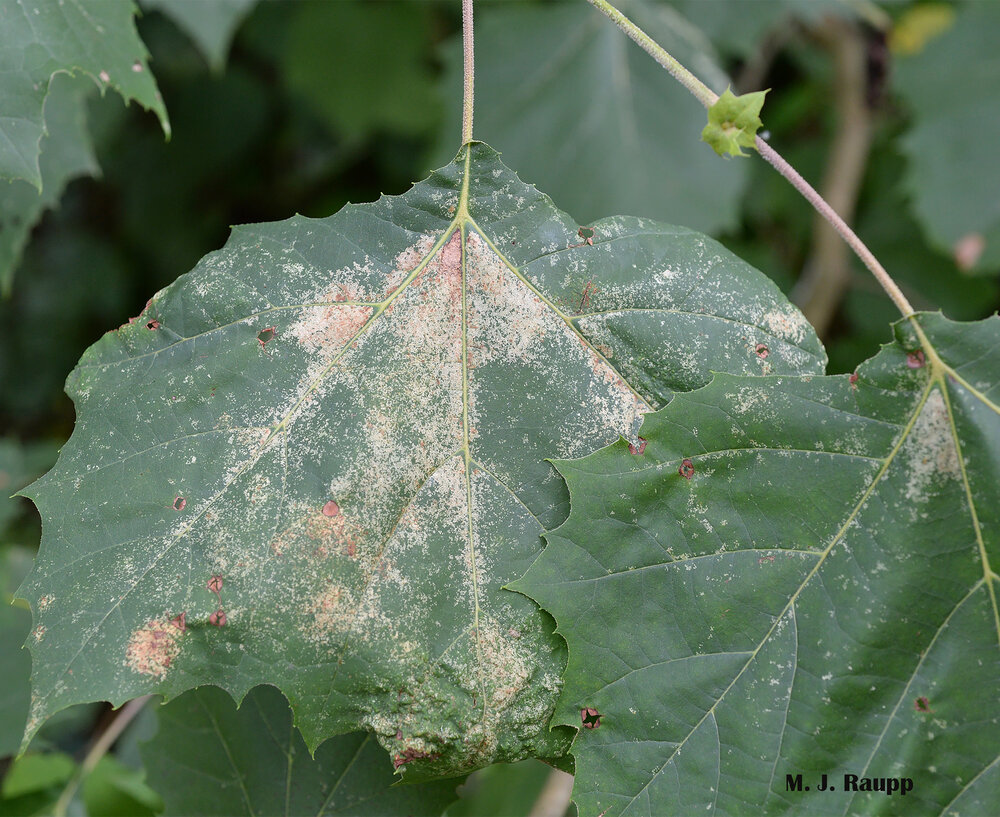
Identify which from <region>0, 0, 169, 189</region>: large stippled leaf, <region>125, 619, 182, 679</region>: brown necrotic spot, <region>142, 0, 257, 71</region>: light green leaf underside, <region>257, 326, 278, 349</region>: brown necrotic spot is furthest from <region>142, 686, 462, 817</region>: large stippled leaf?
<region>142, 0, 257, 71</region>: light green leaf underside

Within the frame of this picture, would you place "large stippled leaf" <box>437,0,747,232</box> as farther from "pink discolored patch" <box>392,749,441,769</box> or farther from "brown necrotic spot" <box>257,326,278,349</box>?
"pink discolored patch" <box>392,749,441,769</box>

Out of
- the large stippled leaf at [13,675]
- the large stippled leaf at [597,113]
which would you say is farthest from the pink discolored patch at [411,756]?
the large stippled leaf at [597,113]

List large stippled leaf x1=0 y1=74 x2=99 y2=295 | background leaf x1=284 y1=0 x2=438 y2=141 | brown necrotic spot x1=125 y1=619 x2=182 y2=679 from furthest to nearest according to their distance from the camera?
background leaf x1=284 y1=0 x2=438 y2=141, large stippled leaf x1=0 y1=74 x2=99 y2=295, brown necrotic spot x1=125 y1=619 x2=182 y2=679

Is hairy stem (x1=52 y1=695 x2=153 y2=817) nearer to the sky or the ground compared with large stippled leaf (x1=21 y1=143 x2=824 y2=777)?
nearer to the ground

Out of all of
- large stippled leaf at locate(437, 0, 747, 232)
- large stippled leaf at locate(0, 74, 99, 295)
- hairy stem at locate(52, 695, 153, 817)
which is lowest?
hairy stem at locate(52, 695, 153, 817)

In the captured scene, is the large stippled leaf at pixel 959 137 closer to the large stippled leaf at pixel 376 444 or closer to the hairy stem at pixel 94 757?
the large stippled leaf at pixel 376 444
